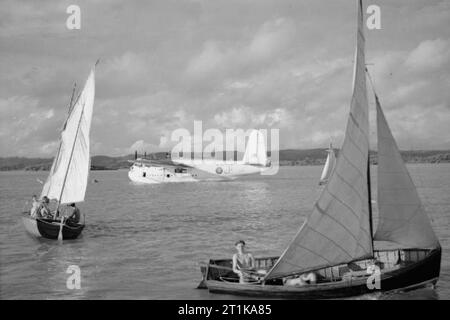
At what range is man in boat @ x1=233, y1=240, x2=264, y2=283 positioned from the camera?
17.9m

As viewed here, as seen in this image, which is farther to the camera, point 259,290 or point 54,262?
point 54,262

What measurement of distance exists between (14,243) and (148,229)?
32.5 feet

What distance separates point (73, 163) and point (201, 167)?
10267 cm

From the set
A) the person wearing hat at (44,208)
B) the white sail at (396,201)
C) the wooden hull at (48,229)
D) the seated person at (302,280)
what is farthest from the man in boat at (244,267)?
the person wearing hat at (44,208)

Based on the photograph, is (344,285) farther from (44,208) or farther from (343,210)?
(44,208)

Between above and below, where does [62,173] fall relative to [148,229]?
above

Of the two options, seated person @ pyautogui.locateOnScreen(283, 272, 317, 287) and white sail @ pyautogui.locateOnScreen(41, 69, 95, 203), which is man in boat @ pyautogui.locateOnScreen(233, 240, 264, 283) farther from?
white sail @ pyautogui.locateOnScreen(41, 69, 95, 203)

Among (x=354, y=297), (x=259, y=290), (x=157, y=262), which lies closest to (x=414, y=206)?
(x=354, y=297)

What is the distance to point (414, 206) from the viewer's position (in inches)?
712

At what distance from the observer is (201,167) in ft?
440

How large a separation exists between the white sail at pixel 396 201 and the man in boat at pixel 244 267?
4394 mm

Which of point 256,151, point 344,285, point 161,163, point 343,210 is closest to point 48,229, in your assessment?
point 344,285

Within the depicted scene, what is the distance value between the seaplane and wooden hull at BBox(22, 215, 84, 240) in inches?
3310
